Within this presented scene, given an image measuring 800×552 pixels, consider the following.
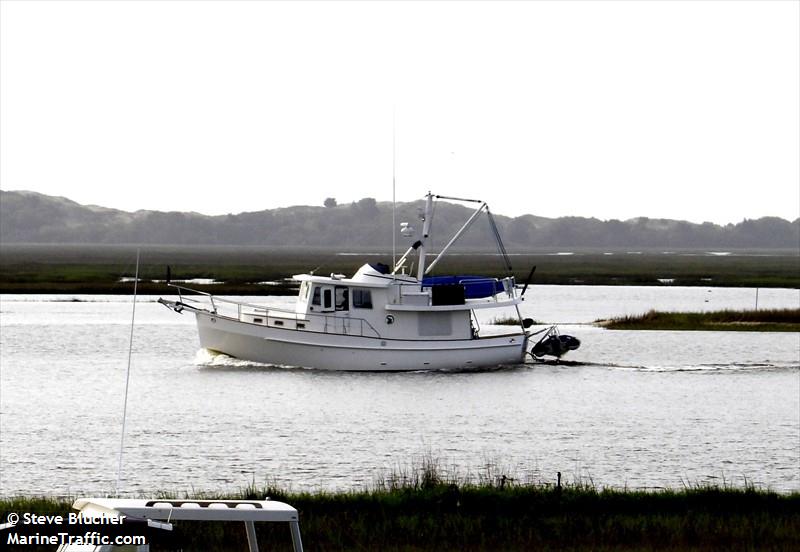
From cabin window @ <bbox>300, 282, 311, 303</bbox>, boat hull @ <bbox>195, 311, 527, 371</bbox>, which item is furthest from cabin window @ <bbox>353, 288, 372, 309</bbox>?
cabin window @ <bbox>300, 282, 311, 303</bbox>

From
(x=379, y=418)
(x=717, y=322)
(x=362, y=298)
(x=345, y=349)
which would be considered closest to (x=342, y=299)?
(x=362, y=298)

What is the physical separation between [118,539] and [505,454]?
2288cm

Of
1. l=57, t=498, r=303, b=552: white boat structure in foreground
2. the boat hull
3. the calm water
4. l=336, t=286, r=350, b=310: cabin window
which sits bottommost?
the calm water

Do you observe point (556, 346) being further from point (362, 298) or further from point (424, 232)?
point (362, 298)

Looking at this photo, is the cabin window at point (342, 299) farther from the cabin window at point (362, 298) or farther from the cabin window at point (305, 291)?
the cabin window at point (305, 291)

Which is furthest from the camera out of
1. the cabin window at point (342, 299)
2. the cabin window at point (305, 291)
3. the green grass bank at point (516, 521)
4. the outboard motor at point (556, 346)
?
the outboard motor at point (556, 346)

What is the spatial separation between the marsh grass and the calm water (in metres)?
5.10

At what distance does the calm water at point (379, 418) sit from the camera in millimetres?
25406

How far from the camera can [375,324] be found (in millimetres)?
44094

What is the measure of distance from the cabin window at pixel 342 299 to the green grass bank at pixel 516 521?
24.5 m

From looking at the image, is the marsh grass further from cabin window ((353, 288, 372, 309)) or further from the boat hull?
the boat hull

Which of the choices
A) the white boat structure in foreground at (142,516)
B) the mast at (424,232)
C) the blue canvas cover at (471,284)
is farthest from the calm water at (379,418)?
the white boat structure in foreground at (142,516)

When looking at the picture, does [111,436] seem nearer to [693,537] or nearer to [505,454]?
[505,454]

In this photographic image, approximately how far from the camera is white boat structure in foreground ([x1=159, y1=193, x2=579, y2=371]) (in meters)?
43.8
